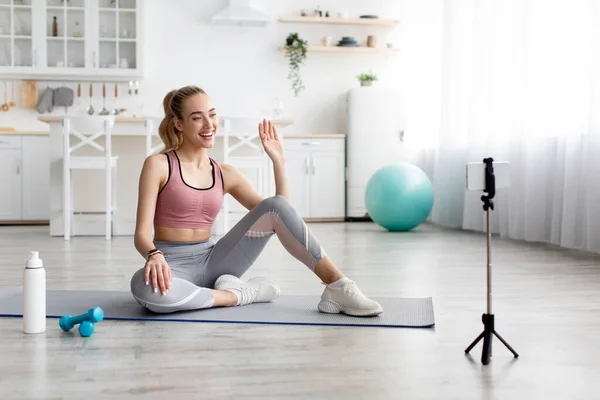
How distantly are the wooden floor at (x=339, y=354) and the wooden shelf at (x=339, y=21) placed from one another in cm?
445

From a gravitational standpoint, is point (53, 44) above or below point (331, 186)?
above

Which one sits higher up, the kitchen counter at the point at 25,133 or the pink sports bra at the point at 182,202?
the kitchen counter at the point at 25,133

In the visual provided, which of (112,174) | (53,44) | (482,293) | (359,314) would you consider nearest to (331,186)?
(112,174)

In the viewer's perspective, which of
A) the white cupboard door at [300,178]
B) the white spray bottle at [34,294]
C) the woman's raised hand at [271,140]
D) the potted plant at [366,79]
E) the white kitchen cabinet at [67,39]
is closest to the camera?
the white spray bottle at [34,294]

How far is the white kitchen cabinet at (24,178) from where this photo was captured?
20.7 ft

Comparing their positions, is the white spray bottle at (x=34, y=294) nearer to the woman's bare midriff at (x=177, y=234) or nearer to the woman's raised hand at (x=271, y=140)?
the woman's bare midriff at (x=177, y=234)

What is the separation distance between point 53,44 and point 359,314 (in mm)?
5435

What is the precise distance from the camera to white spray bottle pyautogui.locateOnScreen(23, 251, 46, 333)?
1938 millimetres

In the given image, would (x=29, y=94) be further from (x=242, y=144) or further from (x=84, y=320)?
(x=84, y=320)

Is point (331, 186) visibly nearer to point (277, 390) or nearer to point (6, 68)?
point (6, 68)

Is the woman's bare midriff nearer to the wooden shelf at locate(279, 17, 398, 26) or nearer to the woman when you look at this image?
the woman

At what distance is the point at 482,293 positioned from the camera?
8.99ft

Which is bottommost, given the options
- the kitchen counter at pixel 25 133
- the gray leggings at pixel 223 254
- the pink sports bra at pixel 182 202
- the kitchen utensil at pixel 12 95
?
the gray leggings at pixel 223 254

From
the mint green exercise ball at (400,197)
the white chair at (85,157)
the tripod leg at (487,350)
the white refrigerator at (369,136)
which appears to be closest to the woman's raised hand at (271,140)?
the tripod leg at (487,350)
